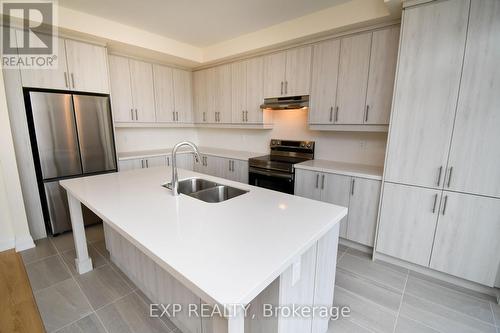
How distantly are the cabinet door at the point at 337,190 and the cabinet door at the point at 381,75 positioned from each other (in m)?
0.73

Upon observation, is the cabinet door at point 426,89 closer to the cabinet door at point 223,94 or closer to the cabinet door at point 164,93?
the cabinet door at point 223,94

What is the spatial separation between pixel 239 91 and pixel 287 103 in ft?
3.20

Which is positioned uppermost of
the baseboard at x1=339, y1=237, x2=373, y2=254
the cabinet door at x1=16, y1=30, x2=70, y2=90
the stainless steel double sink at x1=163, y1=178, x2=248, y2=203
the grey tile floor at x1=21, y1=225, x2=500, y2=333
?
the cabinet door at x1=16, y1=30, x2=70, y2=90

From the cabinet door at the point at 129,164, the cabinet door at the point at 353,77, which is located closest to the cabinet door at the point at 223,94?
the cabinet door at the point at 129,164

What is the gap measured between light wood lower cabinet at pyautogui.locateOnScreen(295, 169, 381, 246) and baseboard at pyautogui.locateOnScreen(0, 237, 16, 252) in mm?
3415

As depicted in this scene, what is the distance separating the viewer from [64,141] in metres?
2.78

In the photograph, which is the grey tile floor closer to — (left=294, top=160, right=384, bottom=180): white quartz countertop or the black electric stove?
(left=294, top=160, right=384, bottom=180): white quartz countertop

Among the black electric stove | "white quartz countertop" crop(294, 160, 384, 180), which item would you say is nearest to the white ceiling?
the black electric stove

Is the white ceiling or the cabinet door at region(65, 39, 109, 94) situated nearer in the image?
Answer: the white ceiling

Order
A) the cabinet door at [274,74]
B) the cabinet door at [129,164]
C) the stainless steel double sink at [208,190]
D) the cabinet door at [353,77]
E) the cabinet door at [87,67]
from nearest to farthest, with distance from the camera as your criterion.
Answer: the stainless steel double sink at [208,190] → the cabinet door at [353,77] → the cabinet door at [87,67] → the cabinet door at [274,74] → the cabinet door at [129,164]

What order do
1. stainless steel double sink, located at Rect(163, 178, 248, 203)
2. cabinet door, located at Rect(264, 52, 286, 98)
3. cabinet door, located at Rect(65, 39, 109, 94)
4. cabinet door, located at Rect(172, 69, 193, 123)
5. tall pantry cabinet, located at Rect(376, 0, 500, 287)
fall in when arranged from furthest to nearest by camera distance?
cabinet door, located at Rect(172, 69, 193, 123) < cabinet door, located at Rect(264, 52, 286, 98) < cabinet door, located at Rect(65, 39, 109, 94) < stainless steel double sink, located at Rect(163, 178, 248, 203) < tall pantry cabinet, located at Rect(376, 0, 500, 287)

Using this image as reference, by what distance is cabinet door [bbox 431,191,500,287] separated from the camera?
1.84m

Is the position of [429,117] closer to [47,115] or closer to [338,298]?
[338,298]

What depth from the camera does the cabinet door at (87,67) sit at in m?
2.83
